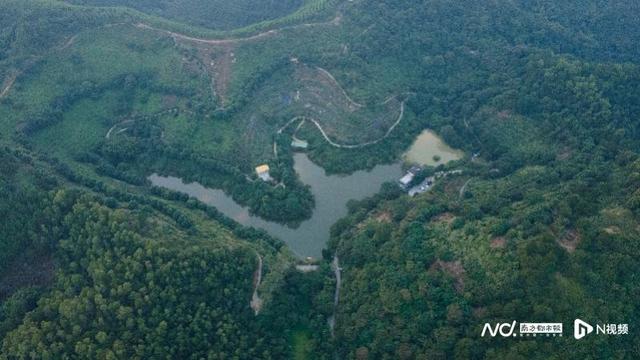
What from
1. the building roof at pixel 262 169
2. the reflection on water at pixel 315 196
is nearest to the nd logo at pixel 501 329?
the reflection on water at pixel 315 196

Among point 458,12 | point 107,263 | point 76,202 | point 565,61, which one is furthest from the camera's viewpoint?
point 458,12

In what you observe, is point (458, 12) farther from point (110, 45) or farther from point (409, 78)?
point (110, 45)

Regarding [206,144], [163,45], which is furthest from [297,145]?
[163,45]

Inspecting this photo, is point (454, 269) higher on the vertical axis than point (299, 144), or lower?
lower

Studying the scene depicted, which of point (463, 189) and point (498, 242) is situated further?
point (463, 189)

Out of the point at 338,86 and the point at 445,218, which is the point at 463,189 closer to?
the point at 445,218

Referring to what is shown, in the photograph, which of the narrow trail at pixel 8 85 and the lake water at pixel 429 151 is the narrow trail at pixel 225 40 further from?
the lake water at pixel 429 151

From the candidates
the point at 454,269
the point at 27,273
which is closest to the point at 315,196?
the point at 454,269
